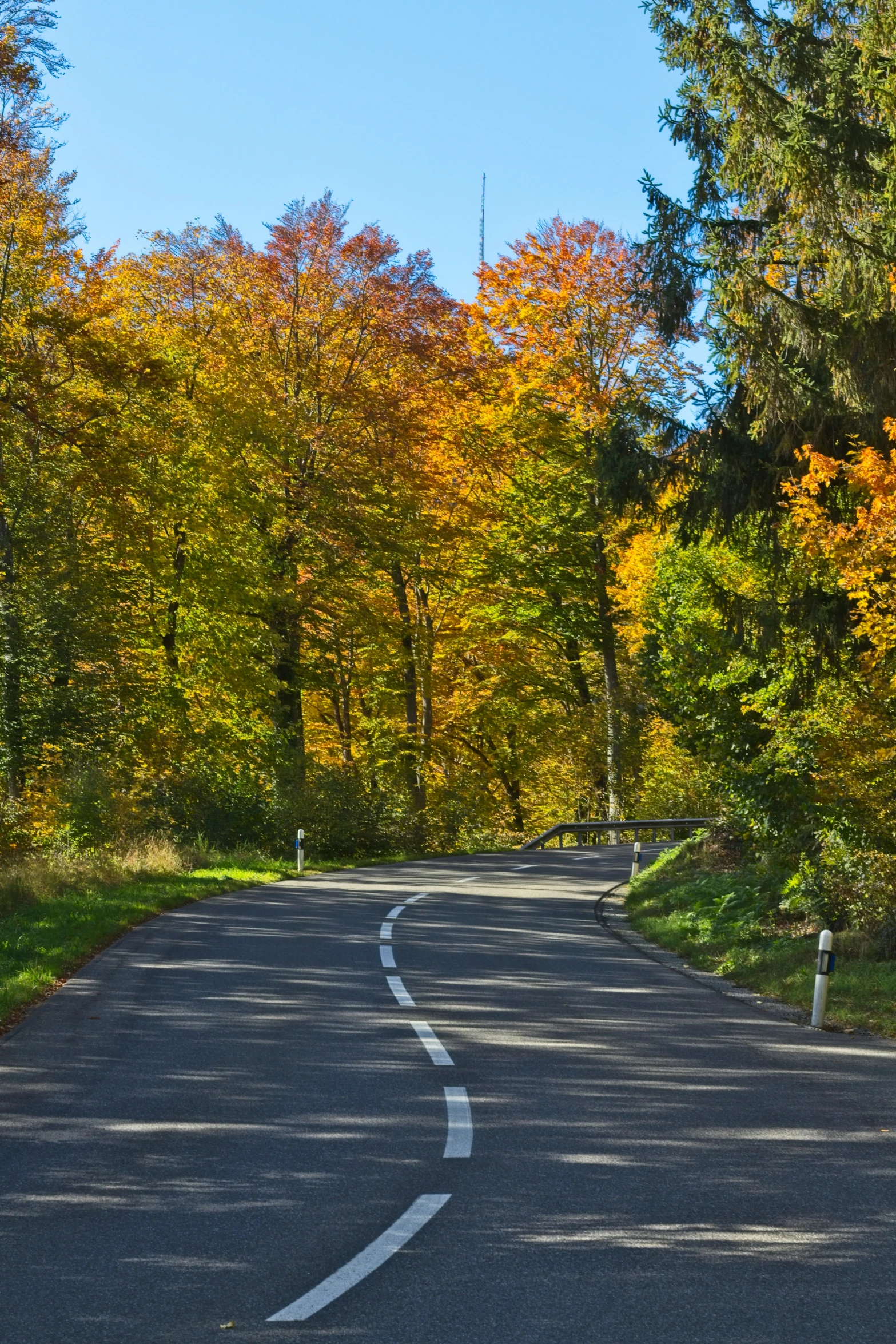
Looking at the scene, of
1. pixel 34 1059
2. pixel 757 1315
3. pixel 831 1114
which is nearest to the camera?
pixel 757 1315

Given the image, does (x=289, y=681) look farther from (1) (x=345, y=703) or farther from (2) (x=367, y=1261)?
(2) (x=367, y=1261)

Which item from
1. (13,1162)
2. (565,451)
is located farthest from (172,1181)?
(565,451)

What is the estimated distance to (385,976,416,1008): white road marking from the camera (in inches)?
466

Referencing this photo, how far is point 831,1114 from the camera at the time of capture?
322 inches

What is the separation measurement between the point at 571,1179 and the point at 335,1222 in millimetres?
1361

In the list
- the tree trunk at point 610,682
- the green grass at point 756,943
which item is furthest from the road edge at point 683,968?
the tree trunk at point 610,682

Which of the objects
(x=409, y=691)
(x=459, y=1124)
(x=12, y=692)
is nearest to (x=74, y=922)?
(x=459, y=1124)

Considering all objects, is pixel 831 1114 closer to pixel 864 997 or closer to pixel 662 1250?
pixel 662 1250

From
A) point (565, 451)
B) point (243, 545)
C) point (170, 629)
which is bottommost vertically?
point (170, 629)

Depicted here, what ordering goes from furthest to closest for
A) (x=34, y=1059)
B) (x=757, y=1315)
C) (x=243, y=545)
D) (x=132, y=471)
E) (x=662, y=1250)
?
(x=243, y=545) < (x=132, y=471) < (x=34, y=1059) < (x=662, y=1250) < (x=757, y=1315)

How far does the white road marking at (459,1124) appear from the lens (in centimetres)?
710

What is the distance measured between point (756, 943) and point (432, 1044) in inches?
281

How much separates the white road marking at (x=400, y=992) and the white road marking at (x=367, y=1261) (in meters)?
5.61

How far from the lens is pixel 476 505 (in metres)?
39.3
